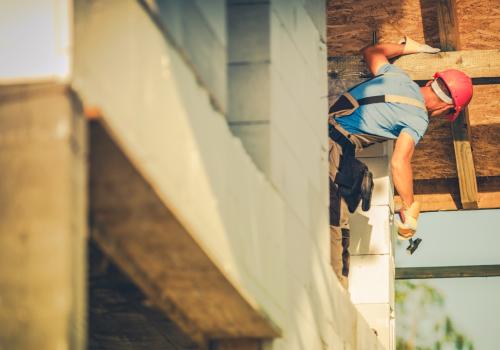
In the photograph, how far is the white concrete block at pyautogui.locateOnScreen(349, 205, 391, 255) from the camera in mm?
10445

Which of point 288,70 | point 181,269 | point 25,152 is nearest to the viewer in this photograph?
point 25,152

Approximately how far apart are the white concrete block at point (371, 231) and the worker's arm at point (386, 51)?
1.11m

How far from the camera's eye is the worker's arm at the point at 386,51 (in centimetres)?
1023

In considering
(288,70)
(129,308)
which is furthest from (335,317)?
(129,308)

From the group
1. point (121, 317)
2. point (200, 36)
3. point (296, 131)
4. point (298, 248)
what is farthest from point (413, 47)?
point (200, 36)

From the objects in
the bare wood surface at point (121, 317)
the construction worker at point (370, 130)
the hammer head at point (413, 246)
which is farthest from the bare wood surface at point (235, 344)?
the hammer head at point (413, 246)

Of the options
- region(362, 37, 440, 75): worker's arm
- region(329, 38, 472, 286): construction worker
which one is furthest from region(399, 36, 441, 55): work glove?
region(329, 38, 472, 286): construction worker

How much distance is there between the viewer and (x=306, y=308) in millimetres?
6641

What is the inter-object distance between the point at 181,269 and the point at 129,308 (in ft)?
2.68

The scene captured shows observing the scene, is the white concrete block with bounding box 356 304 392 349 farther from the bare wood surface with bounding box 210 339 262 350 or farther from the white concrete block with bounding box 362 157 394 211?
the bare wood surface with bounding box 210 339 262 350

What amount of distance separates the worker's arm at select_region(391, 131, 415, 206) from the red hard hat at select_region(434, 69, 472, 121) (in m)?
0.68

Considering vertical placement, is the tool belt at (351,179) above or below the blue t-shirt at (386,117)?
below

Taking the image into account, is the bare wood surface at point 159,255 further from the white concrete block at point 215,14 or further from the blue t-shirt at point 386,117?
the blue t-shirt at point 386,117

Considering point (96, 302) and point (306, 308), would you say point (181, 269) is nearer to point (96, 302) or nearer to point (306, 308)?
point (96, 302)
